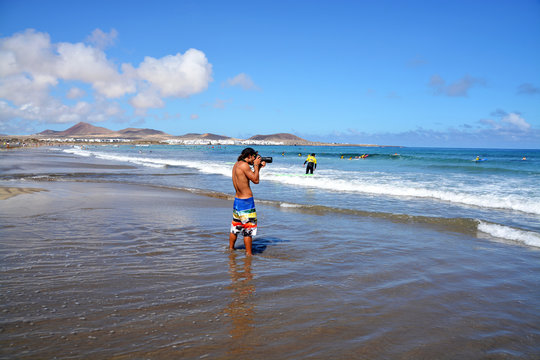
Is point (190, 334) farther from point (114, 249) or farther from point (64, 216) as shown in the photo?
point (64, 216)

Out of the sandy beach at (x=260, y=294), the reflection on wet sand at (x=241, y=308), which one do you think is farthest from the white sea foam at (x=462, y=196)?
the reflection on wet sand at (x=241, y=308)

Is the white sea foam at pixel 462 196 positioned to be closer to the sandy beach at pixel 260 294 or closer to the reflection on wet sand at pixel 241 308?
the sandy beach at pixel 260 294

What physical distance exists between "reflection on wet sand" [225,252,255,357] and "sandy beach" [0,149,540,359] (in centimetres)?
2

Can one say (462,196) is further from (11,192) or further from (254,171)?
(11,192)

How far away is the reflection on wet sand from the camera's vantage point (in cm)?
302

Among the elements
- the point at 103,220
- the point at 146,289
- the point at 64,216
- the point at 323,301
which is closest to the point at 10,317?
the point at 146,289

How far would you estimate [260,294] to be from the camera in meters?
4.19

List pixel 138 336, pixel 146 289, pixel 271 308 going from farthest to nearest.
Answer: pixel 146 289 < pixel 271 308 < pixel 138 336

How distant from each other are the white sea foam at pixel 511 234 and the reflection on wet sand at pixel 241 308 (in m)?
6.11

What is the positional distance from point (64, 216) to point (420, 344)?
8195mm

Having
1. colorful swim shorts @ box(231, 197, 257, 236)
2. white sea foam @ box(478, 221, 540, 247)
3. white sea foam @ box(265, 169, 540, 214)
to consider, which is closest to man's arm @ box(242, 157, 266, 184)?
colorful swim shorts @ box(231, 197, 257, 236)

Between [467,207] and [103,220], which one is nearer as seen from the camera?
[103,220]

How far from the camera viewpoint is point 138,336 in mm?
3064

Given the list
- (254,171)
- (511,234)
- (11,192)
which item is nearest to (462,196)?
(511,234)
